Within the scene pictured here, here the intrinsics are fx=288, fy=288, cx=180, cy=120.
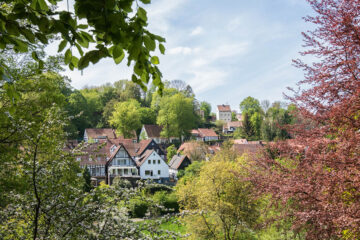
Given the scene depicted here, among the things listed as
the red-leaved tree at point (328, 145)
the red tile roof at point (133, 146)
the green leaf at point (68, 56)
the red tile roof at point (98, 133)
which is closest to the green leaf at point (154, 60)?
the green leaf at point (68, 56)

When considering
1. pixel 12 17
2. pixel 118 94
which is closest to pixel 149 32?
pixel 12 17

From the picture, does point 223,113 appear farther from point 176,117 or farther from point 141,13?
point 141,13

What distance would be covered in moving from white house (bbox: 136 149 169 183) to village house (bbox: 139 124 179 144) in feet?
60.1

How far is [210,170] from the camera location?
15406 millimetres

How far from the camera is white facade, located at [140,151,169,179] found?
3934 cm

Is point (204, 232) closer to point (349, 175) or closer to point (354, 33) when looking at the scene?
point (349, 175)

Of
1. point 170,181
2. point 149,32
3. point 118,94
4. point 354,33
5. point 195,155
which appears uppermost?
point 118,94

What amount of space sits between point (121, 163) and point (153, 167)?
4.48 m

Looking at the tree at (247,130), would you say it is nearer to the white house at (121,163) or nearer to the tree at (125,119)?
the tree at (125,119)

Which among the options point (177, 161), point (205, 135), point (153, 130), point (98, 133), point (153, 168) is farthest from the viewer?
point (205, 135)

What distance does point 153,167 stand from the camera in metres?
39.7

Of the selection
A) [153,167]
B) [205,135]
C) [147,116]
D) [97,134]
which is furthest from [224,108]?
[153,167]

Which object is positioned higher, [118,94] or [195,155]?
[118,94]

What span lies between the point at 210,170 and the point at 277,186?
31.7 feet
